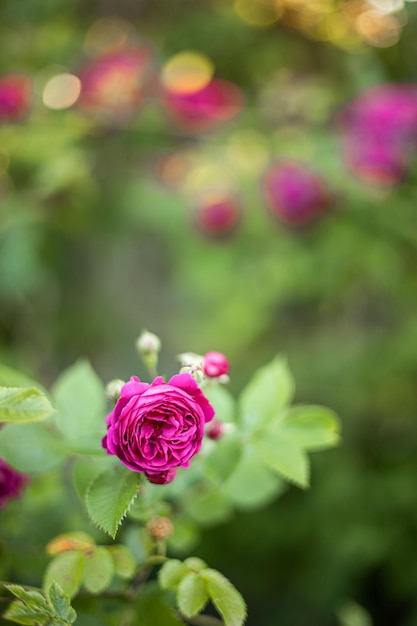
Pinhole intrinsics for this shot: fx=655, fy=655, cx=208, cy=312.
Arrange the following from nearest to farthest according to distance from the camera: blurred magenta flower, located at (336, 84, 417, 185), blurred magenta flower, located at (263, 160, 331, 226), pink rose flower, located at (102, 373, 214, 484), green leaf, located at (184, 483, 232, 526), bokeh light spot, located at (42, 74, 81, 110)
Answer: pink rose flower, located at (102, 373, 214, 484) < green leaf, located at (184, 483, 232, 526) < blurred magenta flower, located at (336, 84, 417, 185) < blurred magenta flower, located at (263, 160, 331, 226) < bokeh light spot, located at (42, 74, 81, 110)

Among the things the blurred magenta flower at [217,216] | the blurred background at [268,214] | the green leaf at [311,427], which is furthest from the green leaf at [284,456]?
the blurred magenta flower at [217,216]

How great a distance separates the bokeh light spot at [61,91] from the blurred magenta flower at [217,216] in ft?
1.56

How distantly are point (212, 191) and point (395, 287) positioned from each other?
0.54 meters

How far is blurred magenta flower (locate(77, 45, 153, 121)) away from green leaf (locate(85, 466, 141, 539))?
1366 millimetres

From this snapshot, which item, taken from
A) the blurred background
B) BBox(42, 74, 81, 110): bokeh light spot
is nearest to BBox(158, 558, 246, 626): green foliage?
the blurred background

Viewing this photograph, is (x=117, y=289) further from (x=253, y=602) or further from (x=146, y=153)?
(x=253, y=602)

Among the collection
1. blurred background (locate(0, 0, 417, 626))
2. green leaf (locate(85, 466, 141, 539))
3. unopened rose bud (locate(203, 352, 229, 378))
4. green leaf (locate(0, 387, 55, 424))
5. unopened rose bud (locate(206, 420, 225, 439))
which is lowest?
A: blurred background (locate(0, 0, 417, 626))

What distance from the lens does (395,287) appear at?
1646 mm

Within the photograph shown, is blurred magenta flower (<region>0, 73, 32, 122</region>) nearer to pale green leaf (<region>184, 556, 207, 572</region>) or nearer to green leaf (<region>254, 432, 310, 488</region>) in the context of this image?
green leaf (<region>254, 432, 310, 488</region>)

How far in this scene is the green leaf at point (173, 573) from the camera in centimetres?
63

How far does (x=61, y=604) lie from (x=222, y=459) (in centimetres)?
22

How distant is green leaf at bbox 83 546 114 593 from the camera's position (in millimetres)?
646

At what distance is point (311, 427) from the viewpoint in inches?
30.5

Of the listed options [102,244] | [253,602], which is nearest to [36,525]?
[253,602]
